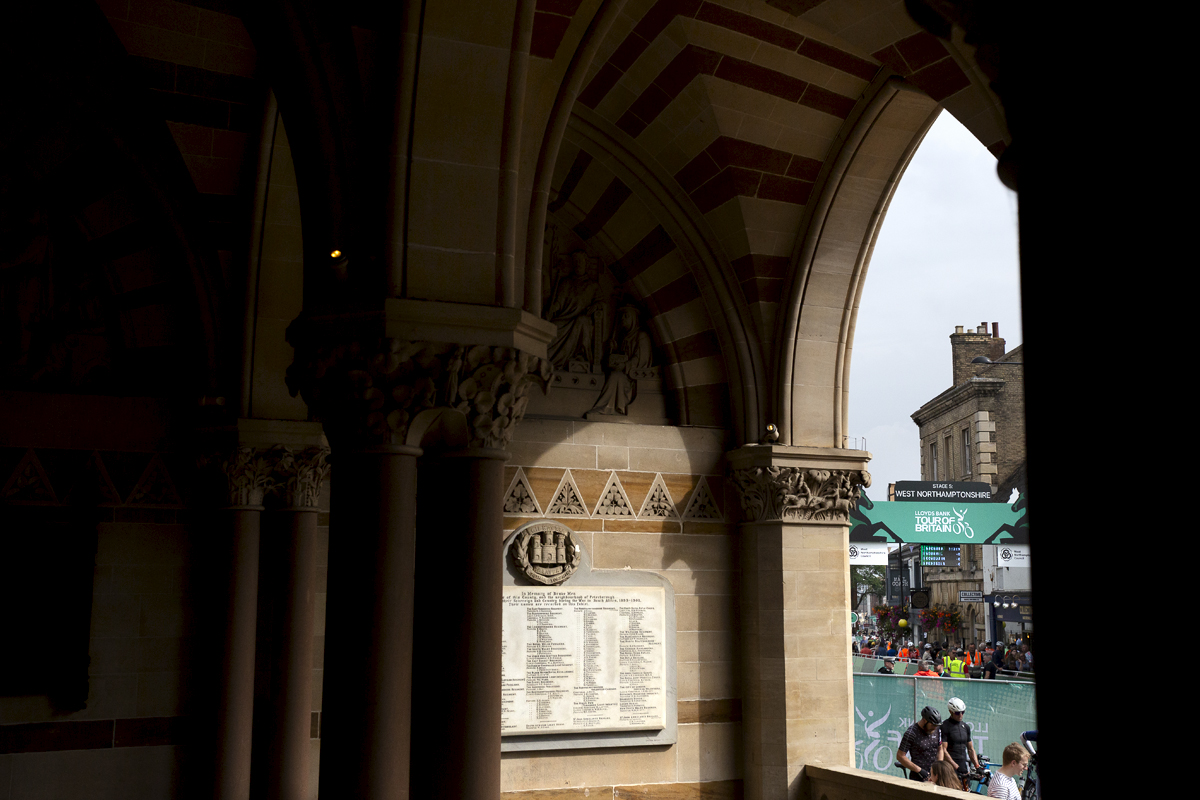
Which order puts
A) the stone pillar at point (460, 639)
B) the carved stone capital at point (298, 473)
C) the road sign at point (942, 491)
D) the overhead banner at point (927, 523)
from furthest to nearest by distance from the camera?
the road sign at point (942, 491) → the overhead banner at point (927, 523) → the carved stone capital at point (298, 473) → the stone pillar at point (460, 639)

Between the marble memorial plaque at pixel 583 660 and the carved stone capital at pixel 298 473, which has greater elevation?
the carved stone capital at pixel 298 473

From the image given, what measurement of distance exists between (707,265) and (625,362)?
104cm

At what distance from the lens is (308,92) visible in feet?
13.3

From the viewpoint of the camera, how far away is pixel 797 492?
7.74 meters

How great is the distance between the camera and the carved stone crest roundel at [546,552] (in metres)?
7.31

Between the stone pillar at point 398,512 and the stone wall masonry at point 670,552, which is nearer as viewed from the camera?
the stone pillar at point 398,512

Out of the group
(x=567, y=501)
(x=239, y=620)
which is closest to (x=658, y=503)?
(x=567, y=501)

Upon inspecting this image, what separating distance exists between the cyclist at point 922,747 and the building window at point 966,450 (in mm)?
27779

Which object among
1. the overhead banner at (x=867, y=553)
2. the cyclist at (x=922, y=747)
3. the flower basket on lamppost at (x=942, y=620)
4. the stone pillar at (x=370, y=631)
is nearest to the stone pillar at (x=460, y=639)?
the stone pillar at (x=370, y=631)

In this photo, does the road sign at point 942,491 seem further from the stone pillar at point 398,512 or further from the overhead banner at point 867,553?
the stone pillar at point 398,512

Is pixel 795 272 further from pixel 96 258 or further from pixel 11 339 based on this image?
pixel 11 339

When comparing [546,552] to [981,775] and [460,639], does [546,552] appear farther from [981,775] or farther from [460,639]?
[981,775]

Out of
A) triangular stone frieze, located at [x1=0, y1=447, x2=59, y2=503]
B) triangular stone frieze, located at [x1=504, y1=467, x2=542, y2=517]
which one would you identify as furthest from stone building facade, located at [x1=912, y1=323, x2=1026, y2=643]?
triangular stone frieze, located at [x1=0, y1=447, x2=59, y2=503]

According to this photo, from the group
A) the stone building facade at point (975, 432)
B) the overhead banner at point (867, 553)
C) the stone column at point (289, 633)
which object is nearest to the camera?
the stone column at point (289, 633)
